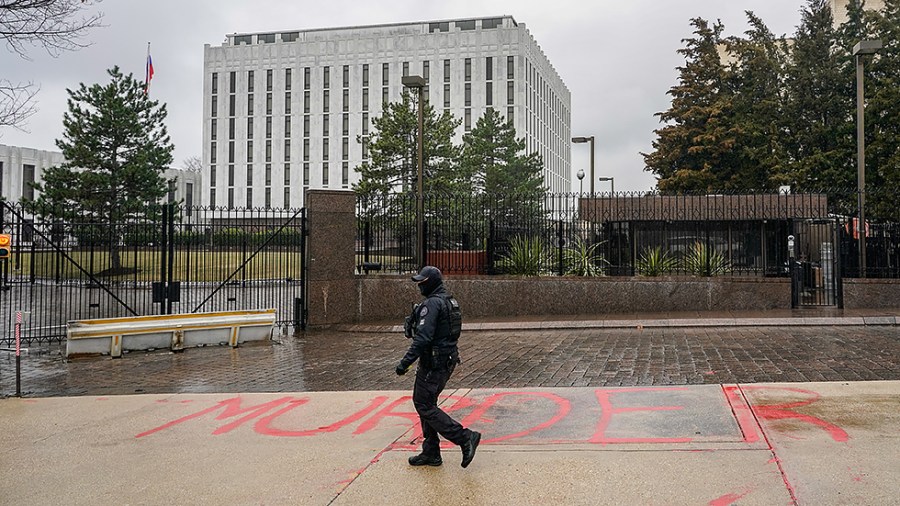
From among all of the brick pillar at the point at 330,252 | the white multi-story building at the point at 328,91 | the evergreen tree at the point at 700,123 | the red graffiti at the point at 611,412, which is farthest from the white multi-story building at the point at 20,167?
the red graffiti at the point at 611,412

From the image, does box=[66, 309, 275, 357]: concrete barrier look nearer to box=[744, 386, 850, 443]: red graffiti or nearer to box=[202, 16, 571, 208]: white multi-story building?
box=[744, 386, 850, 443]: red graffiti

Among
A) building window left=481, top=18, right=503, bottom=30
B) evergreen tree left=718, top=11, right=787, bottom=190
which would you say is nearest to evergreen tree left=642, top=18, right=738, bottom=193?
evergreen tree left=718, top=11, right=787, bottom=190

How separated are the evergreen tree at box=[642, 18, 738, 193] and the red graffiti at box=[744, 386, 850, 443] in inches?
1137

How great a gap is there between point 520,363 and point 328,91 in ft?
256

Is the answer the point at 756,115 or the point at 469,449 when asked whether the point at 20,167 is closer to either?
the point at 756,115

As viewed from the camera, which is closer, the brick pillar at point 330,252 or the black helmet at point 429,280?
the black helmet at point 429,280

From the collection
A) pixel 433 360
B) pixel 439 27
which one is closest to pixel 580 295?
pixel 433 360

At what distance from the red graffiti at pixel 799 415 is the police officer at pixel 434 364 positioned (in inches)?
119

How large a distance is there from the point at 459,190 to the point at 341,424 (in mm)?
38894

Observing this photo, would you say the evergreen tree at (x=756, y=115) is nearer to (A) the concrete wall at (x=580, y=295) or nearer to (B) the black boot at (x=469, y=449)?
(A) the concrete wall at (x=580, y=295)

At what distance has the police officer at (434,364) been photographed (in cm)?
560

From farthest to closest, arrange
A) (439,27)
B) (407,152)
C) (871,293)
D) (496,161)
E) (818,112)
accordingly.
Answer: (439,27) → (496,161) → (407,152) → (818,112) → (871,293)

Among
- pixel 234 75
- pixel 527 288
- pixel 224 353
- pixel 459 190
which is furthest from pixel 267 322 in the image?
pixel 234 75

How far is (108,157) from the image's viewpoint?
39.1 metres
